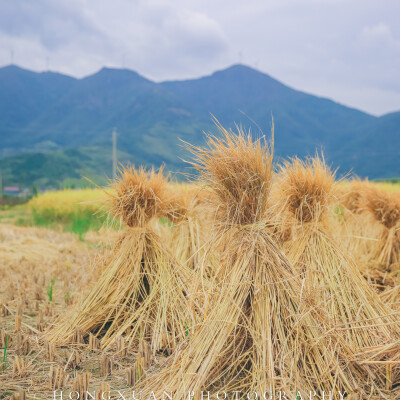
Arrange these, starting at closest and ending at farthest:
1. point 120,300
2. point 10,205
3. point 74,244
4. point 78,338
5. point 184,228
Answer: point 78,338, point 120,300, point 184,228, point 74,244, point 10,205

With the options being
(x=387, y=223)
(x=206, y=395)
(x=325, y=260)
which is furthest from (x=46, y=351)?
(x=387, y=223)

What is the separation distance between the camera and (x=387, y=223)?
16.4ft

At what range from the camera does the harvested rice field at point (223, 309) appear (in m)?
2.20

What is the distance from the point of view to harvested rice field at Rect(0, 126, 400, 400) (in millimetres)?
2197

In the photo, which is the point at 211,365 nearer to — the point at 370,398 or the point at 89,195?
the point at 370,398

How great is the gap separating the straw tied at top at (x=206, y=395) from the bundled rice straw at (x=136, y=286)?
2.18 feet

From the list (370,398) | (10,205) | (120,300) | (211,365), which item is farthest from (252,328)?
(10,205)

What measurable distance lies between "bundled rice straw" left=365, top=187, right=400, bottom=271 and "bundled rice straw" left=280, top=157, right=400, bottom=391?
1836 mm

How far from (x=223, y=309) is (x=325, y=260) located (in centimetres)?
116

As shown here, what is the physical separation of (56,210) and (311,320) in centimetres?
1073

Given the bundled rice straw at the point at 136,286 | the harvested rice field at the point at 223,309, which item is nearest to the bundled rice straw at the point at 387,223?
the harvested rice field at the point at 223,309

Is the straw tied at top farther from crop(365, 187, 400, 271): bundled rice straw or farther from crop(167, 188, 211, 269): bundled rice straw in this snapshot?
crop(365, 187, 400, 271): bundled rice straw

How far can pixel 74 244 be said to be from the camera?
300 inches

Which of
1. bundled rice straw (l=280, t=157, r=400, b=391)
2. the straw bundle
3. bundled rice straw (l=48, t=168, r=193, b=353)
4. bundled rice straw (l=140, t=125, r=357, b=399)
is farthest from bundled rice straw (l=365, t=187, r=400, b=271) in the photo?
bundled rice straw (l=140, t=125, r=357, b=399)
